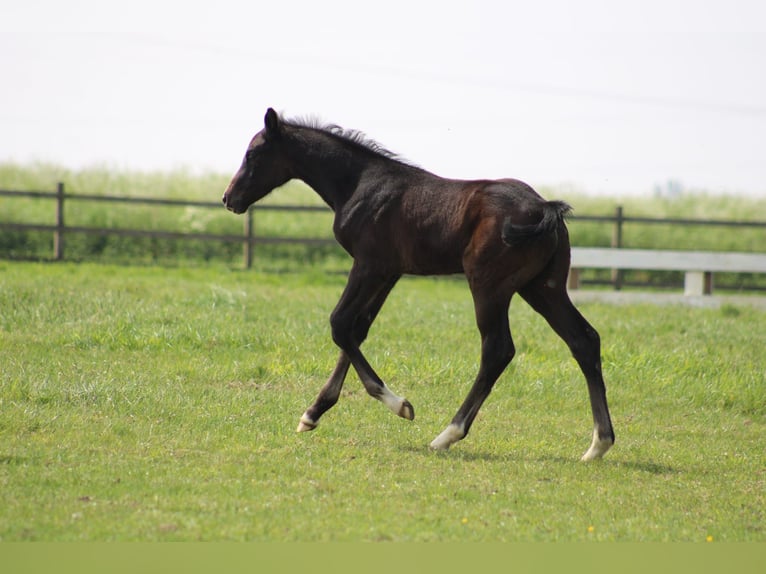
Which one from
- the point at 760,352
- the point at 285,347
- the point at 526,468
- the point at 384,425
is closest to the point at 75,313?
the point at 285,347

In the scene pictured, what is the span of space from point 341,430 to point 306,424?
0.33 metres

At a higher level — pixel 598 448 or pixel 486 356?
pixel 486 356

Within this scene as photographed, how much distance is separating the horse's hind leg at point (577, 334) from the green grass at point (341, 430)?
35 centimetres

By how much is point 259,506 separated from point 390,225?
8.15 ft

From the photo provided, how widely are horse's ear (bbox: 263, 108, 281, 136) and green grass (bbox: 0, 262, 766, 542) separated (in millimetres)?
2130

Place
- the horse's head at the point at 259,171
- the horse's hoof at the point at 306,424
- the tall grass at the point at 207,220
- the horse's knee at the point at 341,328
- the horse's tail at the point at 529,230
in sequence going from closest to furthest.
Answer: the horse's tail at the point at 529,230 < the horse's knee at the point at 341,328 < the horse's hoof at the point at 306,424 < the horse's head at the point at 259,171 < the tall grass at the point at 207,220

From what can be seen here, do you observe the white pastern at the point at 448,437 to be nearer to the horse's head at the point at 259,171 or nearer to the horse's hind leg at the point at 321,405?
the horse's hind leg at the point at 321,405

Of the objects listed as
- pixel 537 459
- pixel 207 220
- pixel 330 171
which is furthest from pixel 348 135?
pixel 207 220

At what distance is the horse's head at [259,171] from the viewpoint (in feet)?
24.8

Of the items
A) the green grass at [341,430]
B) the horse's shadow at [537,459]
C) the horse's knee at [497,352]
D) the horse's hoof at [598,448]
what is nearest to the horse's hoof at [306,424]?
the green grass at [341,430]

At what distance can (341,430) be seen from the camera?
7.47 meters

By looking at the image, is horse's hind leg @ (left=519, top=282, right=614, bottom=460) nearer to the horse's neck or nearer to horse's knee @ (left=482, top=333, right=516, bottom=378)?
horse's knee @ (left=482, top=333, right=516, bottom=378)

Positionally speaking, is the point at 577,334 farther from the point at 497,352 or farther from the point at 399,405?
the point at 399,405

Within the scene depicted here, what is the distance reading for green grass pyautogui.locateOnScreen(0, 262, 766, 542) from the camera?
5.17 m
